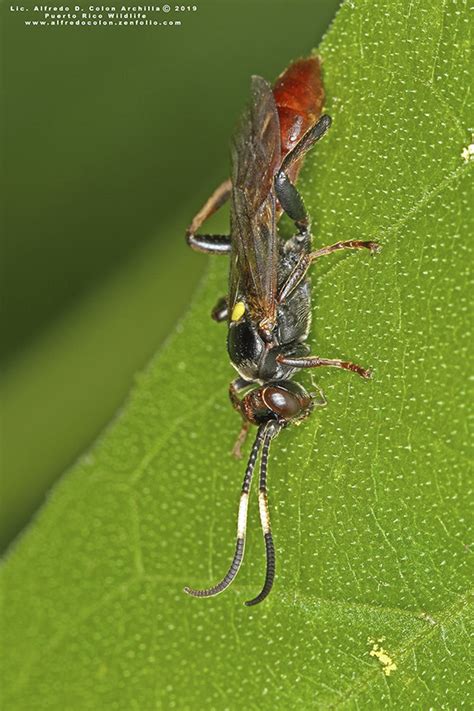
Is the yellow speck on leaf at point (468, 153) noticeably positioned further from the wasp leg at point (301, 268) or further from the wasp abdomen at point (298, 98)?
the wasp abdomen at point (298, 98)

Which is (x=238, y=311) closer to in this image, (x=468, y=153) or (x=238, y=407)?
(x=238, y=407)

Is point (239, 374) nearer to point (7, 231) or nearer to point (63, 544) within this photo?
point (63, 544)

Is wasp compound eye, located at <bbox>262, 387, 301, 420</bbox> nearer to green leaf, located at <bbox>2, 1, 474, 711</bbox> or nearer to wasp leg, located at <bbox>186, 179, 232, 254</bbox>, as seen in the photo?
green leaf, located at <bbox>2, 1, 474, 711</bbox>

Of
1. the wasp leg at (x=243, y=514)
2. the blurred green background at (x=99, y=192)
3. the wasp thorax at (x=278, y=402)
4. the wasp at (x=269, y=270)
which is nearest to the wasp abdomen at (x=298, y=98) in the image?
the wasp at (x=269, y=270)

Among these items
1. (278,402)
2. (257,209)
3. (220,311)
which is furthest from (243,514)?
(257,209)

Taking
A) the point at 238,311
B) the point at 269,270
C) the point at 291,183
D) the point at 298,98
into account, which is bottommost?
the point at 238,311

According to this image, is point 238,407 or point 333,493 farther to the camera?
point 238,407
